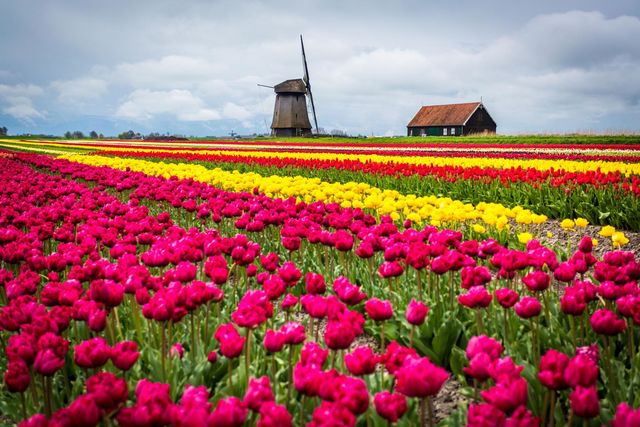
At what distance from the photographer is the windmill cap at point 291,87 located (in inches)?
2199

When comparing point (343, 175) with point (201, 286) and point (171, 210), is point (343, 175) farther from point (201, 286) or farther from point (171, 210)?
point (201, 286)

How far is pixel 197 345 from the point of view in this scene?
3.04 m

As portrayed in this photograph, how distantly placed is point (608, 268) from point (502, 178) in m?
7.11

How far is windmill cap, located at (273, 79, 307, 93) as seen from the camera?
183 ft

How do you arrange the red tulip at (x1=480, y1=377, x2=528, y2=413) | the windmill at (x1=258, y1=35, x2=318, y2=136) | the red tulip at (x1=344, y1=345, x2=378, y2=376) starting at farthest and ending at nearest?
the windmill at (x1=258, y1=35, x2=318, y2=136) < the red tulip at (x1=344, y1=345, x2=378, y2=376) < the red tulip at (x1=480, y1=377, x2=528, y2=413)

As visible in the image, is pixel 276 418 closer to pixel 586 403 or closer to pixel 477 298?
pixel 586 403

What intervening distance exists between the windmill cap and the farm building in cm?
1644

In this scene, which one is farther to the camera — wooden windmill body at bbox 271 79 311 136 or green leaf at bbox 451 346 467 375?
wooden windmill body at bbox 271 79 311 136

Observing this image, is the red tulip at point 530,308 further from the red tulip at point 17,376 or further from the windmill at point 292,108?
the windmill at point 292,108

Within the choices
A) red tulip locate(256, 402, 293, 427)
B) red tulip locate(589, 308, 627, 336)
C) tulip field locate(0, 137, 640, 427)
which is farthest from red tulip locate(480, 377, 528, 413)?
red tulip locate(589, 308, 627, 336)

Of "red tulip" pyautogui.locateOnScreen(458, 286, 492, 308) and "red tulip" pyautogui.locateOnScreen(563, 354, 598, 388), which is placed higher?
"red tulip" pyautogui.locateOnScreen(563, 354, 598, 388)

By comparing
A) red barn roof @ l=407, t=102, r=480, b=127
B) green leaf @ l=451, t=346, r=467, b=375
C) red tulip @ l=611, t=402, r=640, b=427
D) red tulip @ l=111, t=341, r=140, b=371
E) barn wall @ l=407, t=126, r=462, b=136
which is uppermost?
red barn roof @ l=407, t=102, r=480, b=127

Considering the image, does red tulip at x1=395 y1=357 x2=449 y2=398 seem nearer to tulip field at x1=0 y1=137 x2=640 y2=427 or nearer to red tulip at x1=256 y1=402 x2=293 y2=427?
tulip field at x1=0 y1=137 x2=640 y2=427

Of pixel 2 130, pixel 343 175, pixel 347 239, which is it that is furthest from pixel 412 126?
pixel 2 130
